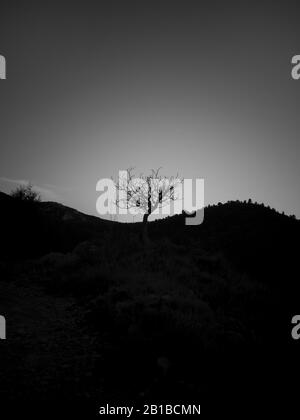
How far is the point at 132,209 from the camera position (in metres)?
28.8

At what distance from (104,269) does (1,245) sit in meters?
12.0

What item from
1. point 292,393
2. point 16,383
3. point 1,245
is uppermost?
point 1,245

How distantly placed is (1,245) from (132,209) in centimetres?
1333

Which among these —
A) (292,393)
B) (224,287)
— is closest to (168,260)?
(224,287)

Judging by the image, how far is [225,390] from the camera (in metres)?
4.73

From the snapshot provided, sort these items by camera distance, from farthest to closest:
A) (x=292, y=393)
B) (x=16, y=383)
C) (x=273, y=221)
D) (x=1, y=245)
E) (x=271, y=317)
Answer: (x=273, y=221), (x=1, y=245), (x=271, y=317), (x=292, y=393), (x=16, y=383)
